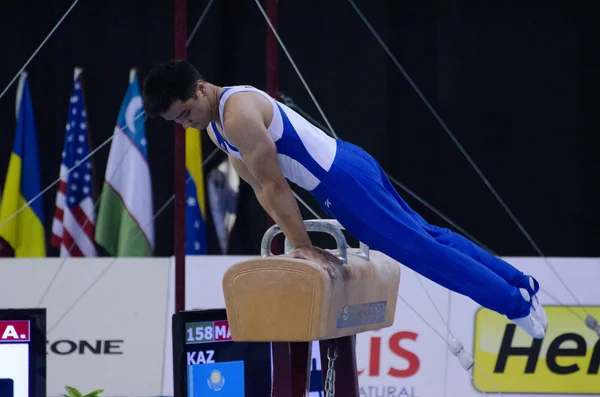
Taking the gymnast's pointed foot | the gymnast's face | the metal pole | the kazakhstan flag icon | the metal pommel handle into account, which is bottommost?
the kazakhstan flag icon

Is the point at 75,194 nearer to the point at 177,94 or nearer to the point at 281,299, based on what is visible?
the point at 177,94

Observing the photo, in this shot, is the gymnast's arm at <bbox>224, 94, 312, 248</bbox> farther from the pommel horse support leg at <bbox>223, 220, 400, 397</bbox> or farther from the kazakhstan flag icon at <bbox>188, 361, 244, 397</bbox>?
the kazakhstan flag icon at <bbox>188, 361, 244, 397</bbox>

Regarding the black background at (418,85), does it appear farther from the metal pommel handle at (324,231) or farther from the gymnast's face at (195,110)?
the gymnast's face at (195,110)

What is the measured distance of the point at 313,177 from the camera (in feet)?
10.7

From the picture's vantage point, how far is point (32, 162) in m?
6.05

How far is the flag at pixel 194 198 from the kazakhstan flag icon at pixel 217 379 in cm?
191

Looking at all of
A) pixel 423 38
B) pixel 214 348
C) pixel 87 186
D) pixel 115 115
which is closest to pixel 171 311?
pixel 214 348

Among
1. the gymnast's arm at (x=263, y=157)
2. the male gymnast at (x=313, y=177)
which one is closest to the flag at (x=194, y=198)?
the male gymnast at (x=313, y=177)

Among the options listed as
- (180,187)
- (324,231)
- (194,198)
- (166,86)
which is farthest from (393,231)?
(194,198)

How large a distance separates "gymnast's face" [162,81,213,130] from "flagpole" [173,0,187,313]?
1.71 m

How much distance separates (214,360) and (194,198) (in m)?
2.02

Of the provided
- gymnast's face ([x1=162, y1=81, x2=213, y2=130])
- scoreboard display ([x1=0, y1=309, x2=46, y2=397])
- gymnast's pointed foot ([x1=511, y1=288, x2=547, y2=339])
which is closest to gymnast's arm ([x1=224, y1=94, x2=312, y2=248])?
gymnast's face ([x1=162, y1=81, x2=213, y2=130])

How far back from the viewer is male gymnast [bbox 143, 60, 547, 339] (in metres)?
3.02

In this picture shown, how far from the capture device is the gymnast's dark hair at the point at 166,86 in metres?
3.01
